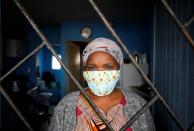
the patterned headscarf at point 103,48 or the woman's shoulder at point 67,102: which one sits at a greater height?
the patterned headscarf at point 103,48

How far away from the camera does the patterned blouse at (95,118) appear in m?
1.24

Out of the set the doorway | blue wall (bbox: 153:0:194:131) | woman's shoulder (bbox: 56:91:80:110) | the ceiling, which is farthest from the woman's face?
the doorway

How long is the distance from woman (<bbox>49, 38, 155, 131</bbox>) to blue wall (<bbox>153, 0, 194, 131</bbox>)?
409mm

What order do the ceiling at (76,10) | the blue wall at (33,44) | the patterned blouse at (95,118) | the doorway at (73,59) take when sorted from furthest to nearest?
the blue wall at (33,44) → the doorway at (73,59) → the ceiling at (76,10) → the patterned blouse at (95,118)

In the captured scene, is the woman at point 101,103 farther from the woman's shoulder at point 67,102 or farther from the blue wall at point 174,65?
the blue wall at point 174,65

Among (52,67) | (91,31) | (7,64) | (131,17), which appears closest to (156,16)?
(131,17)

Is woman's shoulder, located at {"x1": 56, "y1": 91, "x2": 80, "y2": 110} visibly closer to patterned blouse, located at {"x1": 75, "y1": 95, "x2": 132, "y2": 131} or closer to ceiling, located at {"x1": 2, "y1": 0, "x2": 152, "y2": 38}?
patterned blouse, located at {"x1": 75, "y1": 95, "x2": 132, "y2": 131}

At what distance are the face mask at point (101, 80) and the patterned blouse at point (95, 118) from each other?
10 centimetres

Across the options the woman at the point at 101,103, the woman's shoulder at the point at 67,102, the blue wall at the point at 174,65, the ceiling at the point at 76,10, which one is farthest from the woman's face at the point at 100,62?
the ceiling at the point at 76,10

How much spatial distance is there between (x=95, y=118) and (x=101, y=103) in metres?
0.12

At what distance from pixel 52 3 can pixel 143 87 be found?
5.85ft

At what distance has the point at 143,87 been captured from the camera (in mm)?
3656

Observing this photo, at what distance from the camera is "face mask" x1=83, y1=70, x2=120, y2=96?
1.29 meters

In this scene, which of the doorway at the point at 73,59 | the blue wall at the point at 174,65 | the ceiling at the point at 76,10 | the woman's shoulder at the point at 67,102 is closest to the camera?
the woman's shoulder at the point at 67,102
